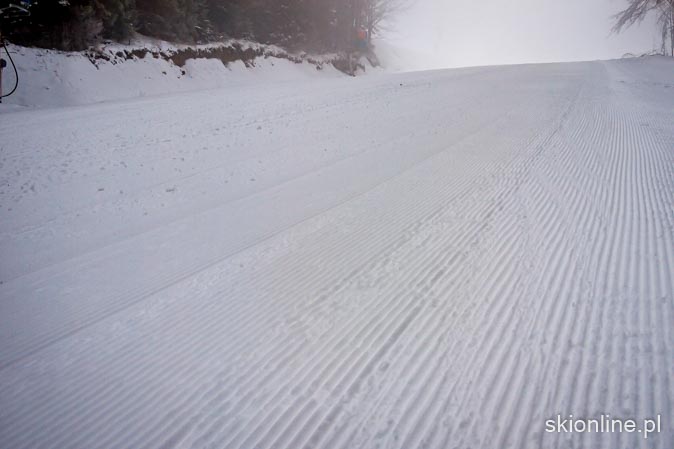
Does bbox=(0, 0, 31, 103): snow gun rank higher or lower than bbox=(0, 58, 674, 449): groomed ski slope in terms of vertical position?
higher

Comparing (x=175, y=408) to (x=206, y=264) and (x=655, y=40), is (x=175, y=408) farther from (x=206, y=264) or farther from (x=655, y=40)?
(x=655, y=40)

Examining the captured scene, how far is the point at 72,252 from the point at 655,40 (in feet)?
161

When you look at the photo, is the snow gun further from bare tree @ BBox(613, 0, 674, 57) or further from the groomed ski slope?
bare tree @ BBox(613, 0, 674, 57)

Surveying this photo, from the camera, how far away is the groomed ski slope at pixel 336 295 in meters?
1.83

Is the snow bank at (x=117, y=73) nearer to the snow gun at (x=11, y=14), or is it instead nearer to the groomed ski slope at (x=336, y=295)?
the snow gun at (x=11, y=14)

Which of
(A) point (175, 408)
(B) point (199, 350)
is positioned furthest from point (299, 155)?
(A) point (175, 408)

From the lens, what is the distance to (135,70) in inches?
544

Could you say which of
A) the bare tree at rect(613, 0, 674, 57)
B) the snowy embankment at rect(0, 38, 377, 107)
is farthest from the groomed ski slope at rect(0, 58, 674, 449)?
the bare tree at rect(613, 0, 674, 57)

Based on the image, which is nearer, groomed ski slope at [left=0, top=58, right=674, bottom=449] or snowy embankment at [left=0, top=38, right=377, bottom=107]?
groomed ski slope at [left=0, top=58, right=674, bottom=449]

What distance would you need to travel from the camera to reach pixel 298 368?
210 centimetres

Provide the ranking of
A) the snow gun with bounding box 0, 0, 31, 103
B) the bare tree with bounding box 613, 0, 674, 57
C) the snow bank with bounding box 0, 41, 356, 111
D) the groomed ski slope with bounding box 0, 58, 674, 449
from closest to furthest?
the groomed ski slope with bounding box 0, 58, 674, 449, the snow gun with bounding box 0, 0, 31, 103, the snow bank with bounding box 0, 41, 356, 111, the bare tree with bounding box 613, 0, 674, 57

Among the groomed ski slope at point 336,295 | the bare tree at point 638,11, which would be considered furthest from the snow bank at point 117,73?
the bare tree at point 638,11

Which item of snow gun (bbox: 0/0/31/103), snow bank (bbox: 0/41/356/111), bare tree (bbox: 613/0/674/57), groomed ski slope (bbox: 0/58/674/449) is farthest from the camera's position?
bare tree (bbox: 613/0/674/57)

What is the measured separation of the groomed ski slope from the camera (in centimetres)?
183
